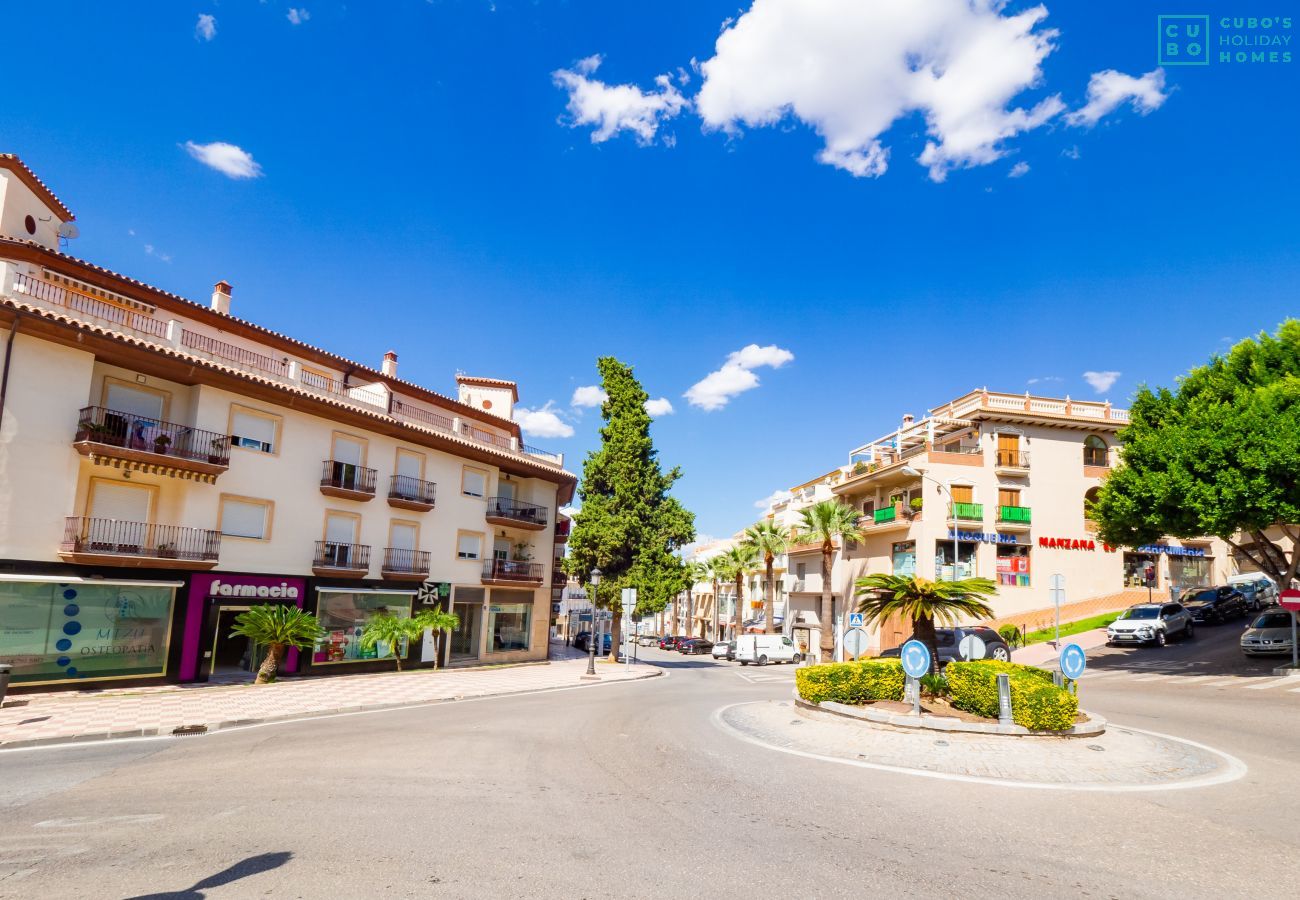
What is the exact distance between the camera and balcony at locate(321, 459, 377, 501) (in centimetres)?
2533

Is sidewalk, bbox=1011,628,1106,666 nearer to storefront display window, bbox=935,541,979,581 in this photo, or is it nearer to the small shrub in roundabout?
storefront display window, bbox=935,541,979,581

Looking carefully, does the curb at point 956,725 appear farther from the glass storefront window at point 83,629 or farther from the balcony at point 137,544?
the glass storefront window at point 83,629

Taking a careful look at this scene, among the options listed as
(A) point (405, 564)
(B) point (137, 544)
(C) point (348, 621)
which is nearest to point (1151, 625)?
(A) point (405, 564)

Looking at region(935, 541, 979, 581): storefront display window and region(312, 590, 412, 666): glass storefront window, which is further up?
region(935, 541, 979, 581): storefront display window

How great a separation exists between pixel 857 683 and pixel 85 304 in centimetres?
2334

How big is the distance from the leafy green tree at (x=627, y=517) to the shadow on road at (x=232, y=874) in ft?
96.2

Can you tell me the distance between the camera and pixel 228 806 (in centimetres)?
774

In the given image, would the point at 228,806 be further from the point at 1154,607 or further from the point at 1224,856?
the point at 1154,607

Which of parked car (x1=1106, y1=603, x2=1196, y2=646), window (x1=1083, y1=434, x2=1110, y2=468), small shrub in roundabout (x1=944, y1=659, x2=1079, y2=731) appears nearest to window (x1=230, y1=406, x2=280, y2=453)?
small shrub in roundabout (x1=944, y1=659, x2=1079, y2=731)

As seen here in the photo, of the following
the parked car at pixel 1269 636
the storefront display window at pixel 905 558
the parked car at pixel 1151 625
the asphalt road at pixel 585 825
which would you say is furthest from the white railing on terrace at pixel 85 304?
the parked car at pixel 1151 625

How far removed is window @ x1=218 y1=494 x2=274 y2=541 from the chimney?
8.82 metres

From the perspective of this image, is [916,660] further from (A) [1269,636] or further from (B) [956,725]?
(A) [1269,636]

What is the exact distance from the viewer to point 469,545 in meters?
32.0

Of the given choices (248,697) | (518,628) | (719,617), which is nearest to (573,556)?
(518,628)
